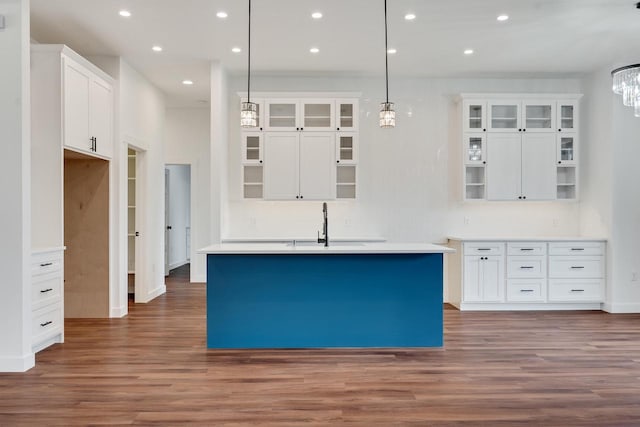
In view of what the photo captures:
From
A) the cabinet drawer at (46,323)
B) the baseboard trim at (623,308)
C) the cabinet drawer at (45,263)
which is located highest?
the cabinet drawer at (45,263)

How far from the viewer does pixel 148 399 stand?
290 cm

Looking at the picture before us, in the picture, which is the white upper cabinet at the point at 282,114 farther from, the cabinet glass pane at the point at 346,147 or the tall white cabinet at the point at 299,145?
the cabinet glass pane at the point at 346,147

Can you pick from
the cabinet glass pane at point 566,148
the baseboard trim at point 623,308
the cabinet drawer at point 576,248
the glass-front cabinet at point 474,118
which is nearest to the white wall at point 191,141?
the glass-front cabinet at point 474,118

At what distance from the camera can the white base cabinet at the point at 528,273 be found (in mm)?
5504

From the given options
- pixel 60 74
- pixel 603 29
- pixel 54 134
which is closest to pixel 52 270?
pixel 54 134

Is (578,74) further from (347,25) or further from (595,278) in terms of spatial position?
(347,25)

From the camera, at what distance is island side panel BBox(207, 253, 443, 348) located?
395 centimetres

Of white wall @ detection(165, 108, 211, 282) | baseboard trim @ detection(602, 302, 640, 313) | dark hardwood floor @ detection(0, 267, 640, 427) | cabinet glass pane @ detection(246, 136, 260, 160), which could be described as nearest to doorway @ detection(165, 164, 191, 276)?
white wall @ detection(165, 108, 211, 282)

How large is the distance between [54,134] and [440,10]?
3742 millimetres

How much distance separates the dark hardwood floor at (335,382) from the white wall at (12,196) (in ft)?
0.92

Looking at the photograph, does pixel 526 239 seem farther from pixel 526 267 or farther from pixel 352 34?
pixel 352 34

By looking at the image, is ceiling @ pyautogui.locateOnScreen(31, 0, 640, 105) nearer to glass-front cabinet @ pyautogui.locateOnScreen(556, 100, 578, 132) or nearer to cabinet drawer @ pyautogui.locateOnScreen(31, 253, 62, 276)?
glass-front cabinet @ pyautogui.locateOnScreen(556, 100, 578, 132)

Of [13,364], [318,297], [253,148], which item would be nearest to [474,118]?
[253,148]

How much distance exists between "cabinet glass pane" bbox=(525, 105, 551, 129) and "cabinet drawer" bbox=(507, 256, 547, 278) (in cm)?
171
